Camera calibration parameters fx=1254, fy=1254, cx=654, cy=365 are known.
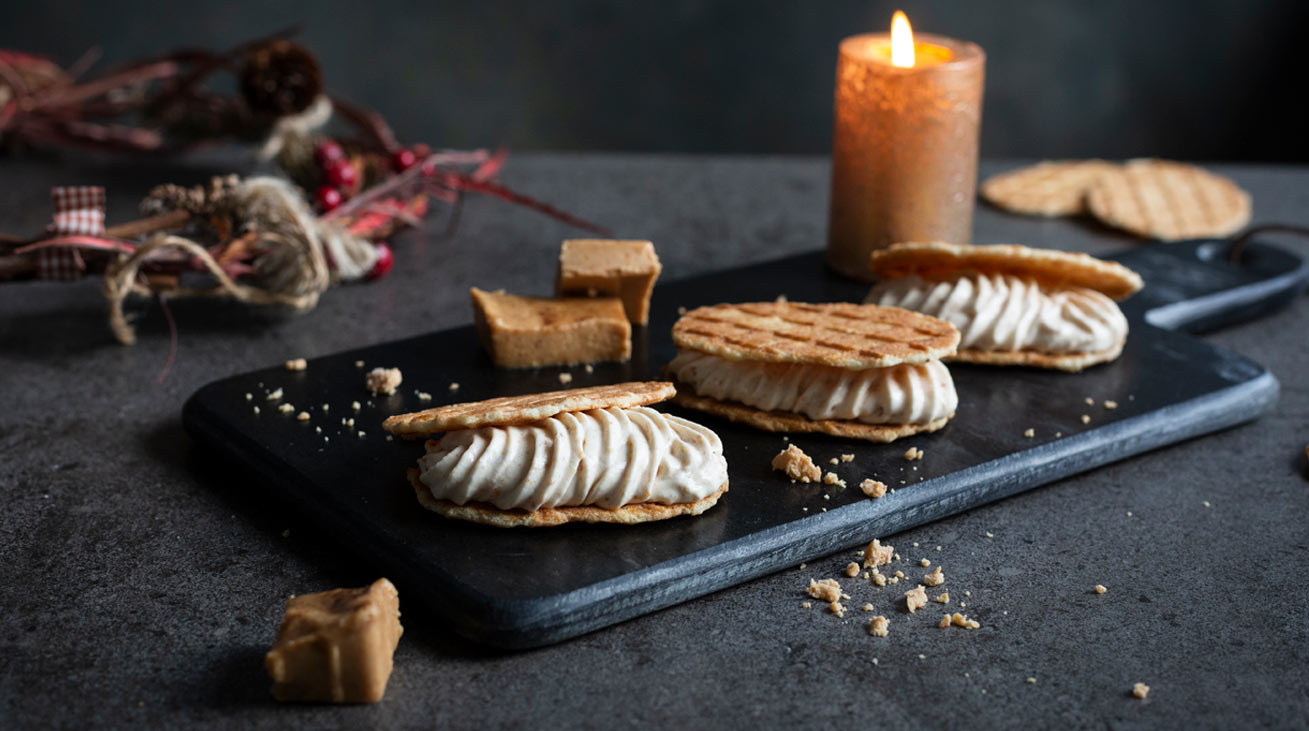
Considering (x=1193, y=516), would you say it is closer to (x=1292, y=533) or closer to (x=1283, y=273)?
(x=1292, y=533)

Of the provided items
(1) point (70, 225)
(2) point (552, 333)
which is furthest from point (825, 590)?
(1) point (70, 225)

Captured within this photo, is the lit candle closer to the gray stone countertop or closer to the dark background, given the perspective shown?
the gray stone countertop

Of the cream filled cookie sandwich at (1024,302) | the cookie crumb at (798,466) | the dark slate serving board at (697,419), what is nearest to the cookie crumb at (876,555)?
the dark slate serving board at (697,419)

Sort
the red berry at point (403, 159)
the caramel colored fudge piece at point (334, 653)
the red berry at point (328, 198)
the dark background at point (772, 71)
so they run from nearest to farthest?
1. the caramel colored fudge piece at point (334, 653)
2. the red berry at point (328, 198)
3. the red berry at point (403, 159)
4. the dark background at point (772, 71)

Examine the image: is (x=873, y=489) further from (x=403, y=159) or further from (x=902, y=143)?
(x=403, y=159)

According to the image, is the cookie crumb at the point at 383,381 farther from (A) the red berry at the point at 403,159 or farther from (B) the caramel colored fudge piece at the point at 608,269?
(A) the red berry at the point at 403,159

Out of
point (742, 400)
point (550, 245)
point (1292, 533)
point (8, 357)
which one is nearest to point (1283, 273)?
point (1292, 533)

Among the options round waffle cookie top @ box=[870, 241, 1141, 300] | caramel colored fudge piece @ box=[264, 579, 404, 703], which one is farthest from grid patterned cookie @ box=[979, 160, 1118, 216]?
caramel colored fudge piece @ box=[264, 579, 404, 703]

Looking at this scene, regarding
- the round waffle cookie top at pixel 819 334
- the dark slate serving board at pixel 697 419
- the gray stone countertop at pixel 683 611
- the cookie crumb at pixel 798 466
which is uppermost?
the round waffle cookie top at pixel 819 334
